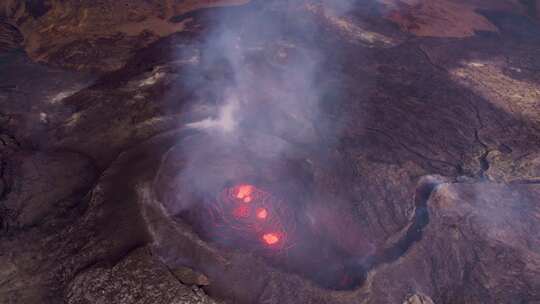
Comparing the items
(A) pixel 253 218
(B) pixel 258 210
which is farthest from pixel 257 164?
(A) pixel 253 218

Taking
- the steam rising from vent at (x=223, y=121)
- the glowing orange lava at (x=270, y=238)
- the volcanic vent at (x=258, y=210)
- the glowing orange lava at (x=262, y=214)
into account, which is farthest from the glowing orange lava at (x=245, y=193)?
the steam rising from vent at (x=223, y=121)

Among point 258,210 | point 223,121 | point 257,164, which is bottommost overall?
point 258,210

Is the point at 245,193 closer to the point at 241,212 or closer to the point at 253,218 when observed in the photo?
the point at 241,212

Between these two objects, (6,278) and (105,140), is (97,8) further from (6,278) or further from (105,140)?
(6,278)

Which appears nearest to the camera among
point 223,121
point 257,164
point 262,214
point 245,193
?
point 262,214

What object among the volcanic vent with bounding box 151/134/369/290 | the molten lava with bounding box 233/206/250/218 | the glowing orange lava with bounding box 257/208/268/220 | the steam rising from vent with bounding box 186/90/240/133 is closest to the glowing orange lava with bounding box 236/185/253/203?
the volcanic vent with bounding box 151/134/369/290

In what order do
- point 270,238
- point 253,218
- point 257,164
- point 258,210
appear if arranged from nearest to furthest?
point 270,238
point 253,218
point 258,210
point 257,164

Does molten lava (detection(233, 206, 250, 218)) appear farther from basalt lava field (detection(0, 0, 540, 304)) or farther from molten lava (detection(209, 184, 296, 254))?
basalt lava field (detection(0, 0, 540, 304))

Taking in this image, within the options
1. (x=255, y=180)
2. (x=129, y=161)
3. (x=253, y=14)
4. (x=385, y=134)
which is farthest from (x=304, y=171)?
(x=253, y=14)
